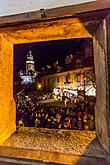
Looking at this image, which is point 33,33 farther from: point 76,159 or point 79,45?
point 76,159

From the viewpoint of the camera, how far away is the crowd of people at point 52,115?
3.94 ft

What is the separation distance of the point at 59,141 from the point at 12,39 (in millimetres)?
716

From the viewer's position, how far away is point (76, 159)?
2.81ft

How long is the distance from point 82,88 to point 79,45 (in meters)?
0.30

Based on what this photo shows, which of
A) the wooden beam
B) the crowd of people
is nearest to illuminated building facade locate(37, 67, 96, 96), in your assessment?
the crowd of people

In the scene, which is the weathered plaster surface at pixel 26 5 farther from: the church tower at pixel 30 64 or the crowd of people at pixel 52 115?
the crowd of people at pixel 52 115

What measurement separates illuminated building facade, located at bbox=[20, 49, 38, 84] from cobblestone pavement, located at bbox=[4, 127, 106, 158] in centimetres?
36

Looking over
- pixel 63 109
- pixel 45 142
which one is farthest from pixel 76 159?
pixel 63 109

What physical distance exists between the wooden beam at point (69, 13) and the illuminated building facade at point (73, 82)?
436mm

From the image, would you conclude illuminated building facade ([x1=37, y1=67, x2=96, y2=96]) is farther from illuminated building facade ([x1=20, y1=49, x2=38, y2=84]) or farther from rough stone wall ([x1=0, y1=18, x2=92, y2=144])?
rough stone wall ([x1=0, y1=18, x2=92, y2=144])

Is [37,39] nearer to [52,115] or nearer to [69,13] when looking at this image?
[69,13]

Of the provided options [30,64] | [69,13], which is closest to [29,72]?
[30,64]

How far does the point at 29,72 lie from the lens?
130 cm

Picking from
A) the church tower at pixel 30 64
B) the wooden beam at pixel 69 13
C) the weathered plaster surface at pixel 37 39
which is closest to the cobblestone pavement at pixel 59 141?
the weathered plaster surface at pixel 37 39
